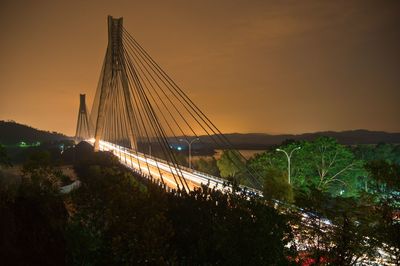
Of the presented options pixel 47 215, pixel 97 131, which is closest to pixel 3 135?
pixel 97 131

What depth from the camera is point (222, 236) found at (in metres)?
10.7

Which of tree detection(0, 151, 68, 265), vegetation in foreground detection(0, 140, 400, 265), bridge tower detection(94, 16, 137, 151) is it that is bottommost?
tree detection(0, 151, 68, 265)

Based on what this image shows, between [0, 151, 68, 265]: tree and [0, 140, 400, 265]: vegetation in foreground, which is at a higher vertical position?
[0, 140, 400, 265]: vegetation in foreground

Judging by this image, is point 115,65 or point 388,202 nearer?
point 388,202

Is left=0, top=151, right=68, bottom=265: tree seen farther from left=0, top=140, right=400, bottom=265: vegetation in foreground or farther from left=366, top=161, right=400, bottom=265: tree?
left=366, top=161, right=400, bottom=265: tree

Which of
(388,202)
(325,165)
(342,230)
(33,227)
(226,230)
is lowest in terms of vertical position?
(33,227)

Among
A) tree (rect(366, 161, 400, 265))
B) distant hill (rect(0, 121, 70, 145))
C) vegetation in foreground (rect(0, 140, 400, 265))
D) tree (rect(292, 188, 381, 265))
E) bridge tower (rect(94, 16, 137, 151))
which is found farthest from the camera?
distant hill (rect(0, 121, 70, 145))

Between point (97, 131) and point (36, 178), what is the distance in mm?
23547

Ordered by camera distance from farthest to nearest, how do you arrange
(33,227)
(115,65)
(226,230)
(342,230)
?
(115,65), (33,227), (342,230), (226,230)

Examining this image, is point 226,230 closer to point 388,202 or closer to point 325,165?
point 388,202

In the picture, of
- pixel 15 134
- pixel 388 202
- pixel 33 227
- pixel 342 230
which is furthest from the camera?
pixel 15 134

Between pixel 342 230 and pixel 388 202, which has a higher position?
pixel 388 202

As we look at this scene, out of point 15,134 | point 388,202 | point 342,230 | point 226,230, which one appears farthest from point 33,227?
point 15,134

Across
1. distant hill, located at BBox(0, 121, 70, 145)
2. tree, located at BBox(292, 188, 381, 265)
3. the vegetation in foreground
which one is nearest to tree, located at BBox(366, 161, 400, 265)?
the vegetation in foreground
